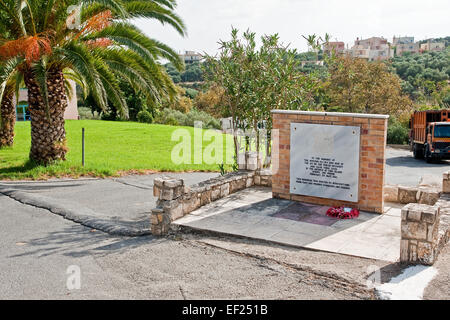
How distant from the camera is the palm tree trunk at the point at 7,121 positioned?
18.2m

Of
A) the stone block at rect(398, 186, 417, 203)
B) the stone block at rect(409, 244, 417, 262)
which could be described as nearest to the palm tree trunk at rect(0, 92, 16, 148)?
the stone block at rect(398, 186, 417, 203)

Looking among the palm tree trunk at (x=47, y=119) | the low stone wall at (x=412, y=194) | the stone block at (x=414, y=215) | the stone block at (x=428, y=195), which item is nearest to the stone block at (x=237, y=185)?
the low stone wall at (x=412, y=194)

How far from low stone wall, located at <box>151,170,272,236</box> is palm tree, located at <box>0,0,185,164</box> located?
454 cm

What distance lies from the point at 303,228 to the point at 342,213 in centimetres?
107

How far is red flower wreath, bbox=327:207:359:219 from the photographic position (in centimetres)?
886

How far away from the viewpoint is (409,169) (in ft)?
64.7

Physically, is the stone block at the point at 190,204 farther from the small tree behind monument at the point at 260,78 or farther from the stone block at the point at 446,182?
the stone block at the point at 446,182

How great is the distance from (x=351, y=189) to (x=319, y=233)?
5.38 feet

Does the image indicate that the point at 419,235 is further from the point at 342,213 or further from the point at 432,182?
the point at 432,182

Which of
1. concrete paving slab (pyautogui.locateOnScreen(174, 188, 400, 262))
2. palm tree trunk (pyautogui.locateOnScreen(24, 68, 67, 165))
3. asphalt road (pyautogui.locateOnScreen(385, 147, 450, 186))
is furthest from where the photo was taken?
asphalt road (pyautogui.locateOnScreen(385, 147, 450, 186))

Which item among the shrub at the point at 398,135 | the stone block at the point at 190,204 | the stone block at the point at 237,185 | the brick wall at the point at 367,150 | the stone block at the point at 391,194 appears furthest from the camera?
the shrub at the point at 398,135

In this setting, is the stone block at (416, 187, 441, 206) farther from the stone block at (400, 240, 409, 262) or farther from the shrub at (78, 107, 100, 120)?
the shrub at (78, 107, 100, 120)

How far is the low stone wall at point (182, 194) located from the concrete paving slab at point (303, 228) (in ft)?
0.57
